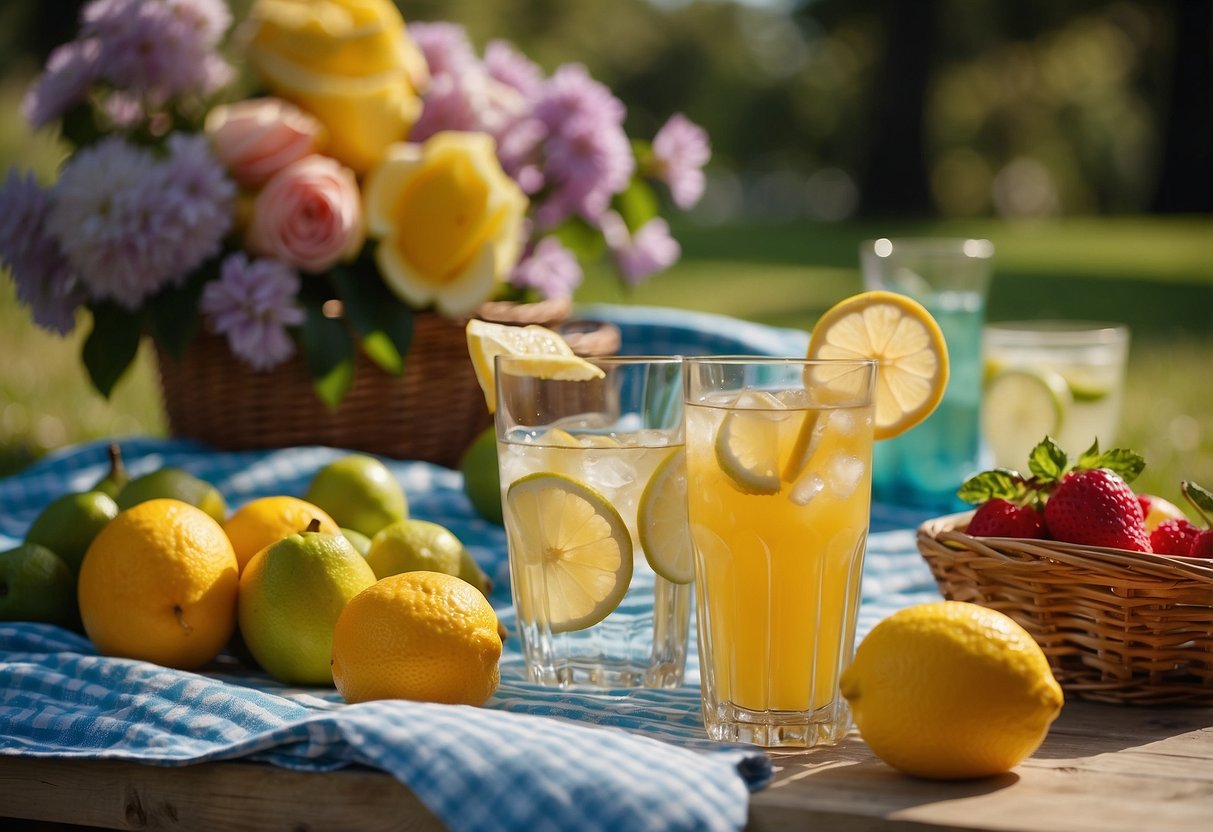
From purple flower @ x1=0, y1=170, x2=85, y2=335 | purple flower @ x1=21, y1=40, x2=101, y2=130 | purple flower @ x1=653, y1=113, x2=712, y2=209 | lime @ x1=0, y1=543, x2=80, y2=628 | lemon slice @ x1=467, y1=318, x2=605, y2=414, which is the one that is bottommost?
lime @ x1=0, y1=543, x2=80, y2=628

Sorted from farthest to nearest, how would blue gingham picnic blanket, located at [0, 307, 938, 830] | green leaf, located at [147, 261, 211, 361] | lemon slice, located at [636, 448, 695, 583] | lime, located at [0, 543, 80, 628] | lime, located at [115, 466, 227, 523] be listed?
1. green leaf, located at [147, 261, 211, 361]
2. lime, located at [115, 466, 227, 523]
3. lime, located at [0, 543, 80, 628]
4. lemon slice, located at [636, 448, 695, 583]
5. blue gingham picnic blanket, located at [0, 307, 938, 830]

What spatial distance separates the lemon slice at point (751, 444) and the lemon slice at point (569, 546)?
0.25 metres

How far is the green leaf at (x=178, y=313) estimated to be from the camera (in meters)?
2.87

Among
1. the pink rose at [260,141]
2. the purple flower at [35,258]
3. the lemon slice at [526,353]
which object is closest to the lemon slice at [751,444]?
the lemon slice at [526,353]

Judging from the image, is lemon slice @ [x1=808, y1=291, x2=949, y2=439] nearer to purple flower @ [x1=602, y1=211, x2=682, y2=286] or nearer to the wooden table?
the wooden table

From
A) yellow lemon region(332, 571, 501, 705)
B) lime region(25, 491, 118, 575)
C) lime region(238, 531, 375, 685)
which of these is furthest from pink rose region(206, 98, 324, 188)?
yellow lemon region(332, 571, 501, 705)

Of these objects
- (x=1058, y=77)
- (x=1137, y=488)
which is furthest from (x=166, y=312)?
(x=1058, y=77)

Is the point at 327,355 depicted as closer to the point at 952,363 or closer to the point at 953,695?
the point at 952,363

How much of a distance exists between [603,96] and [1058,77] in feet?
97.3

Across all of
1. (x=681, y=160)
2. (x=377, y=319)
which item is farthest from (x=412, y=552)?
(x=681, y=160)

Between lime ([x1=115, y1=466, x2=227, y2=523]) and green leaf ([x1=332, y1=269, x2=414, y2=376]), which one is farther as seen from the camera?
green leaf ([x1=332, y1=269, x2=414, y2=376])

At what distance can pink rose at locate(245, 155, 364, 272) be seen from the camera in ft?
9.49

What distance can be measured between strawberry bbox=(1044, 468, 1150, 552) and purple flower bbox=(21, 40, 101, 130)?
8.03 ft

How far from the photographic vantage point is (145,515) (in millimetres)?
1905
